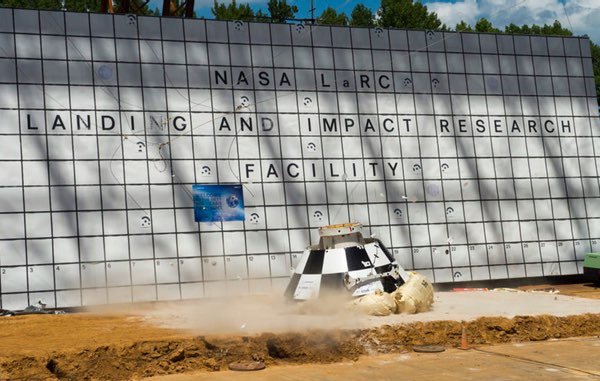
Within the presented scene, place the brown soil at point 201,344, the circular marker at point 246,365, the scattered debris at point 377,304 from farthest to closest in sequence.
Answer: the scattered debris at point 377,304 < the circular marker at point 246,365 < the brown soil at point 201,344

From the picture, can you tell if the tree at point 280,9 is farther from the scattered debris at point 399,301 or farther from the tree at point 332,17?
the scattered debris at point 399,301

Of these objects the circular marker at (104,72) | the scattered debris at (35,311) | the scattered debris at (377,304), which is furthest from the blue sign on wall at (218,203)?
the scattered debris at (377,304)

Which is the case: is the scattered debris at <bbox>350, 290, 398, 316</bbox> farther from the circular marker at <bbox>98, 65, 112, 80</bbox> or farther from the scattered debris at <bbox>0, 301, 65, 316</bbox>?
the circular marker at <bbox>98, 65, 112, 80</bbox>

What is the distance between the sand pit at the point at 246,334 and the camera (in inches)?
388

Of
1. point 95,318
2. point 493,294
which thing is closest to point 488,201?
point 493,294

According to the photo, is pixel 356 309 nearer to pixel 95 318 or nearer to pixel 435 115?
pixel 95 318

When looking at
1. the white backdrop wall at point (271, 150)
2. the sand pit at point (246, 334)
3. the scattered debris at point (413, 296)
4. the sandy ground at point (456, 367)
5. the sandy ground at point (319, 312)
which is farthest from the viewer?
the white backdrop wall at point (271, 150)

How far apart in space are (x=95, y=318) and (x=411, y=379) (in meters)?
8.81

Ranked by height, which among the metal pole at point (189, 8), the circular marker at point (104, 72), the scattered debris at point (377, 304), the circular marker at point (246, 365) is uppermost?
the metal pole at point (189, 8)

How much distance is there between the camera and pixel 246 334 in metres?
10.9

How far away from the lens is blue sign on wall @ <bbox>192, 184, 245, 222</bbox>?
1876 centimetres

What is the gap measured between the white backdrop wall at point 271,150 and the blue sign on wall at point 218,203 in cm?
21

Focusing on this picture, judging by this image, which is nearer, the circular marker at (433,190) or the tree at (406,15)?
the circular marker at (433,190)

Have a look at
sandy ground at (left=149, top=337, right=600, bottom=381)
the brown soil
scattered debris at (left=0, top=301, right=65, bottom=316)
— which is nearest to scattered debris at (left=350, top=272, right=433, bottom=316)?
the brown soil
